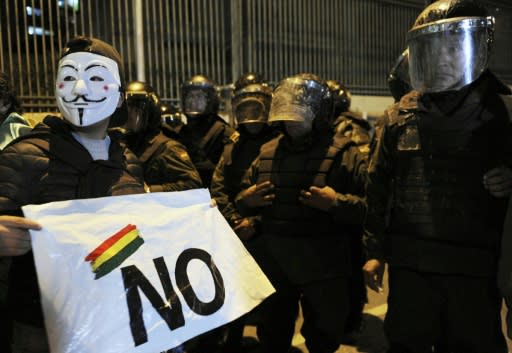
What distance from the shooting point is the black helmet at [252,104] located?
388 cm

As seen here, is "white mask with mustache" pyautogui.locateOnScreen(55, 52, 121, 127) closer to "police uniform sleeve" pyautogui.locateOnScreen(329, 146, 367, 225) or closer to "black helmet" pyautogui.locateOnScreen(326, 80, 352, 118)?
"police uniform sleeve" pyautogui.locateOnScreen(329, 146, 367, 225)

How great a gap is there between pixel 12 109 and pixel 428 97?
2.60 metres

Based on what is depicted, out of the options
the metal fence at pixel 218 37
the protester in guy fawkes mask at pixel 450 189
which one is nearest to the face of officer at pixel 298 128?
the protester in guy fawkes mask at pixel 450 189

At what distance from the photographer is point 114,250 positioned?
164cm

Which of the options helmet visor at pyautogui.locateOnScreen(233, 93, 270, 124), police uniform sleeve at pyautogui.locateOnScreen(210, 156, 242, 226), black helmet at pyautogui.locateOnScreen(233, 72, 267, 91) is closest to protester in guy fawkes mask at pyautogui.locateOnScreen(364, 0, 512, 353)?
police uniform sleeve at pyautogui.locateOnScreen(210, 156, 242, 226)

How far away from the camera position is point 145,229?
5.82ft

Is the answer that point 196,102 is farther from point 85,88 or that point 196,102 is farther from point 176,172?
point 85,88

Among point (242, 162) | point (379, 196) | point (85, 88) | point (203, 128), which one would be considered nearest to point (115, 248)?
point (85, 88)

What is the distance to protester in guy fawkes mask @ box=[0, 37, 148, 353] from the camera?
1.58 metres

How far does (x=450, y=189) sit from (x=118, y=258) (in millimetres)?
1515

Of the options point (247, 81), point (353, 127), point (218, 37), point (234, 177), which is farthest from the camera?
point (218, 37)

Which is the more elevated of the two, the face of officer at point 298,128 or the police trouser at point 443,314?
the face of officer at point 298,128

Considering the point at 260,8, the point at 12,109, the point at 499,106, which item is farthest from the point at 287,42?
the point at 499,106

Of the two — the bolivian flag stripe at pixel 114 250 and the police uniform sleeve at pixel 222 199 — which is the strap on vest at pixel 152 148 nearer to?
the police uniform sleeve at pixel 222 199
